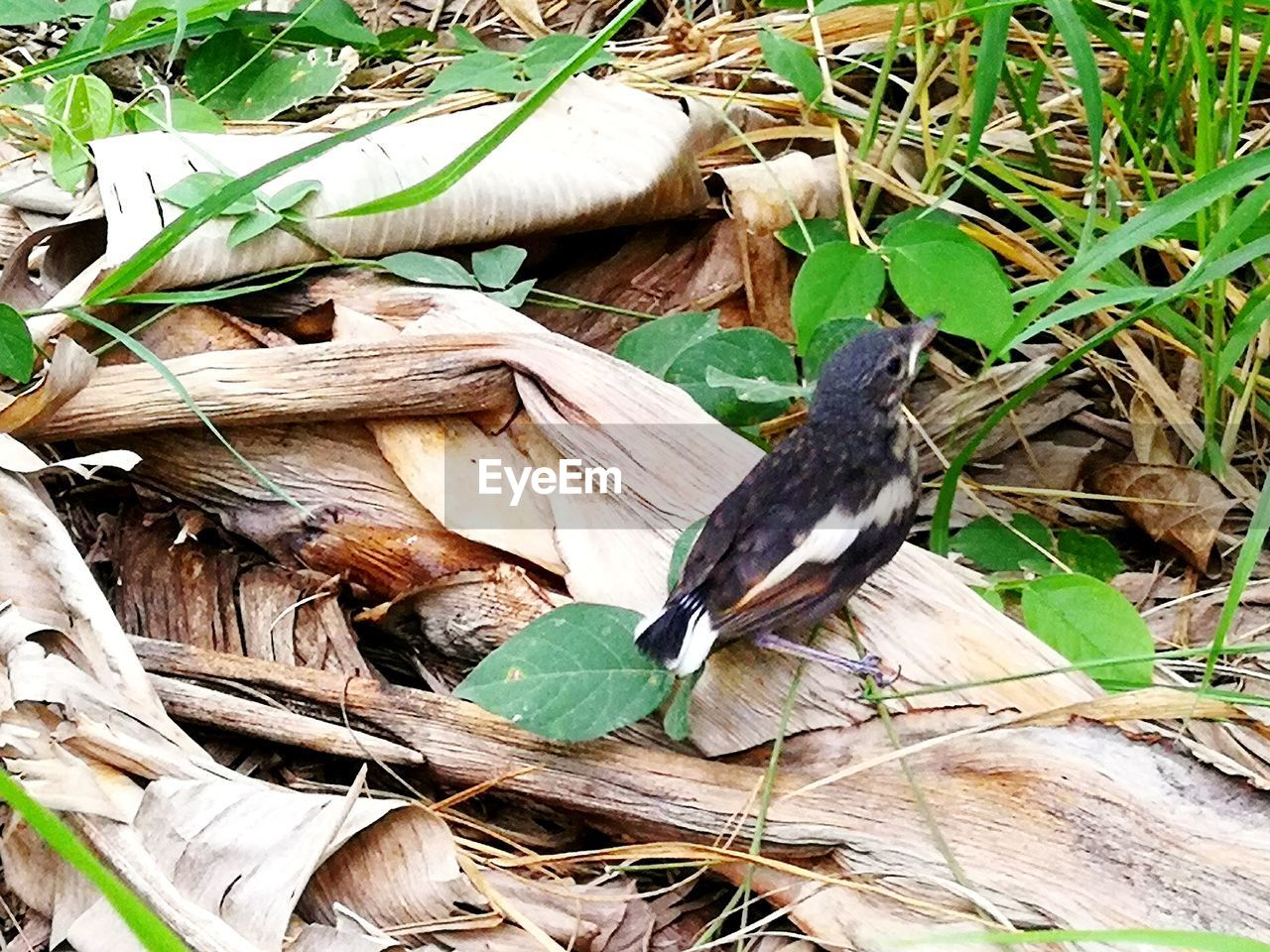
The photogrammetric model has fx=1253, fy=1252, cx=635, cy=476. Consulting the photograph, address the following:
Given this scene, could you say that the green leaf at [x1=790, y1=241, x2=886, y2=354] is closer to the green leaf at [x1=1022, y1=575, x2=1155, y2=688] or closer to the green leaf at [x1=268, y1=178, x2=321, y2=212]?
the green leaf at [x1=1022, y1=575, x2=1155, y2=688]

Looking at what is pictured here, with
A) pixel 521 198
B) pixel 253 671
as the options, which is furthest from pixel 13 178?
pixel 253 671

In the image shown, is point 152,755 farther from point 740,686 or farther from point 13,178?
point 13,178

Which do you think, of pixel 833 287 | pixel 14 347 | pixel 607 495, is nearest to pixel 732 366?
pixel 833 287

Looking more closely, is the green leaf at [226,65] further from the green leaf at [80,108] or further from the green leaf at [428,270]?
the green leaf at [428,270]

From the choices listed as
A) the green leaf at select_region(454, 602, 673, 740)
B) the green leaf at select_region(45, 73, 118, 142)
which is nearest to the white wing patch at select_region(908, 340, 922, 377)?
the green leaf at select_region(454, 602, 673, 740)

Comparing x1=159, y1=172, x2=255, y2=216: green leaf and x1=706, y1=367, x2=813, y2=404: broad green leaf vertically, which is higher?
x1=159, y1=172, x2=255, y2=216: green leaf
